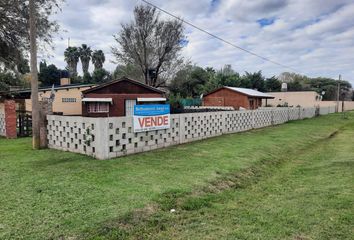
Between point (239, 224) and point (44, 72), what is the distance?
5086 centimetres

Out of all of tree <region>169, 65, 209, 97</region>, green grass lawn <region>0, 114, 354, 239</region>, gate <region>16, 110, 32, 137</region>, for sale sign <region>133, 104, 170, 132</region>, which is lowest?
green grass lawn <region>0, 114, 354, 239</region>

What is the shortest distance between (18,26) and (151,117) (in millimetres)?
10751

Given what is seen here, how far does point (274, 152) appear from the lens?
30.0 ft

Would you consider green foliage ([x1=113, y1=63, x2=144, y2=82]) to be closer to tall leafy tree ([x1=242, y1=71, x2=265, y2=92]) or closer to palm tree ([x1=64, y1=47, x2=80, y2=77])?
tall leafy tree ([x1=242, y1=71, x2=265, y2=92])

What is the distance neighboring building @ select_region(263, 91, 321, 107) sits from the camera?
43969mm

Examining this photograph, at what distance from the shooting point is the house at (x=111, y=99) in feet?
73.9

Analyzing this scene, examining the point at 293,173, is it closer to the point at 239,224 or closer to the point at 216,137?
the point at 239,224

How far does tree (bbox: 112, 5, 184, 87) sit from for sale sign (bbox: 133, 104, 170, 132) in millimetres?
28541

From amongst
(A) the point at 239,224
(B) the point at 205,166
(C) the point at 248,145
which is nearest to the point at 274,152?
(C) the point at 248,145

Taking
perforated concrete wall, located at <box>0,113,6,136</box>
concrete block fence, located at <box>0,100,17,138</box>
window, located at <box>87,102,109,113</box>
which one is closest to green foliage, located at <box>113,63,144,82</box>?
window, located at <box>87,102,109,113</box>

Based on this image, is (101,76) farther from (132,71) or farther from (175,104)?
(175,104)

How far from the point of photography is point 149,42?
36.0 m

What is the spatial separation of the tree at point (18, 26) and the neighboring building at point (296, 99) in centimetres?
3518

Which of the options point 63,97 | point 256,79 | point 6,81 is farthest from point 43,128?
point 256,79
